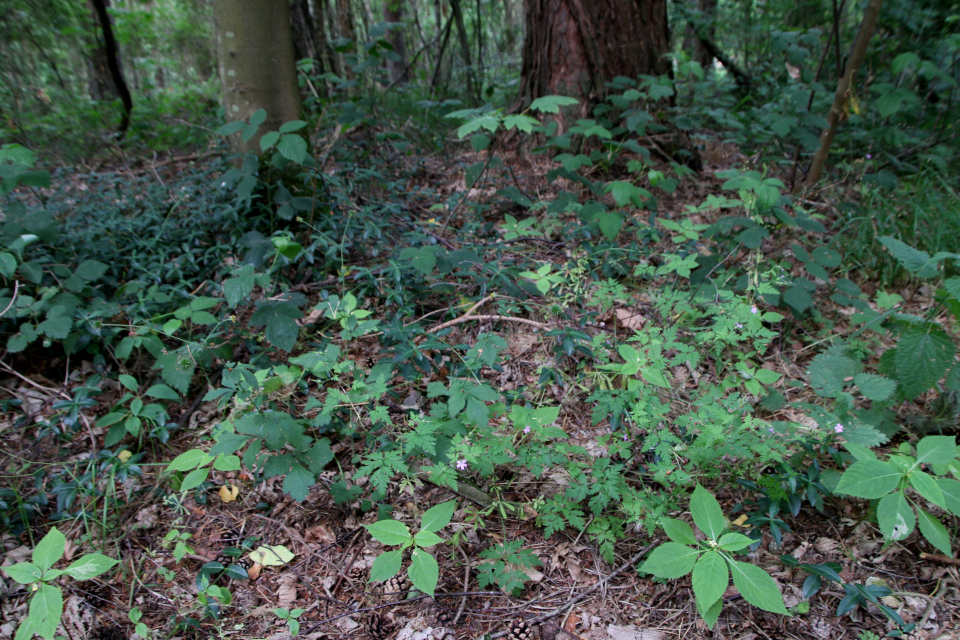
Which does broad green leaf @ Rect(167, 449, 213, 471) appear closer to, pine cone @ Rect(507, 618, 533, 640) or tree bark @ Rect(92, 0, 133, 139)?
pine cone @ Rect(507, 618, 533, 640)

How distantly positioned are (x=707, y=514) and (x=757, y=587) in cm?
21

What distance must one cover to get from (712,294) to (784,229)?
4.36 ft

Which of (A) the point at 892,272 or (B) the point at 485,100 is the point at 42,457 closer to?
(A) the point at 892,272

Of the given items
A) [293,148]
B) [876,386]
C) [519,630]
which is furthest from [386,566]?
[293,148]

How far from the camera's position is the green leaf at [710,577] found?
1.29 metres

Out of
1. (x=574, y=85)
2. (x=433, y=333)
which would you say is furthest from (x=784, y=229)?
(x=433, y=333)

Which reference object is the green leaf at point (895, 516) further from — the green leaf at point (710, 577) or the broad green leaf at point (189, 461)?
the broad green leaf at point (189, 461)

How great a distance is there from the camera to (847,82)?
3164mm

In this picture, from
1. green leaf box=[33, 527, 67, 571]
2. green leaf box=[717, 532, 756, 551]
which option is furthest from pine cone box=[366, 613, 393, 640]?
green leaf box=[717, 532, 756, 551]

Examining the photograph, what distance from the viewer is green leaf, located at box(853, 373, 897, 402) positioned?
1750 millimetres

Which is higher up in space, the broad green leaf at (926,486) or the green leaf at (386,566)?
the broad green leaf at (926,486)

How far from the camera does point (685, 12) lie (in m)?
4.84

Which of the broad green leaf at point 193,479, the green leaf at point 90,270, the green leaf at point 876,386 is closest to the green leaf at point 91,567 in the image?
the broad green leaf at point 193,479

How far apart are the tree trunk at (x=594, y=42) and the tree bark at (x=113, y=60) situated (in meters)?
3.85
